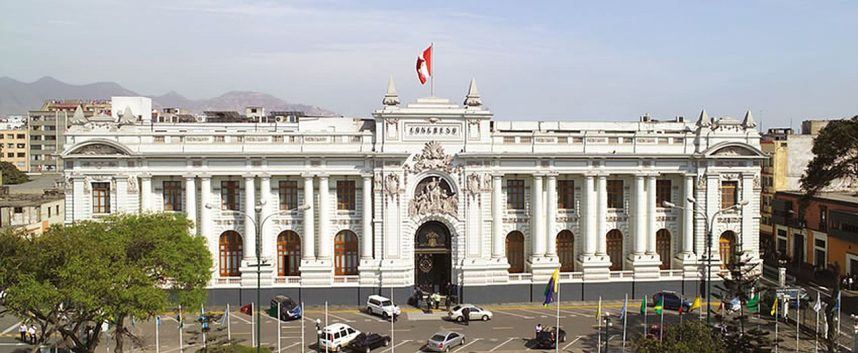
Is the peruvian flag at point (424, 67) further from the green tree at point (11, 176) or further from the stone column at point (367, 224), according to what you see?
the green tree at point (11, 176)

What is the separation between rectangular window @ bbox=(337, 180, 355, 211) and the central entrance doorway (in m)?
5.60

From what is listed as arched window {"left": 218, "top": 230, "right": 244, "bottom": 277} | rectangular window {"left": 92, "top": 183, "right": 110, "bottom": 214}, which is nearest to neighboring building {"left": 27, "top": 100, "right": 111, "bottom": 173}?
rectangular window {"left": 92, "top": 183, "right": 110, "bottom": 214}

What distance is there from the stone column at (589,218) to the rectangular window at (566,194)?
1276mm

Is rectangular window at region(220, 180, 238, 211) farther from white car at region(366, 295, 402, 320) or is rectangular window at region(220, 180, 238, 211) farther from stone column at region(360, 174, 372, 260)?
white car at region(366, 295, 402, 320)

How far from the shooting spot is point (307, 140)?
195 feet

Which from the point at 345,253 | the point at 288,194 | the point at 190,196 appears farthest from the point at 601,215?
the point at 190,196

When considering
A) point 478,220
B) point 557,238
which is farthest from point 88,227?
point 557,238

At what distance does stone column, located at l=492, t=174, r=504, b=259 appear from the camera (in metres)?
60.1

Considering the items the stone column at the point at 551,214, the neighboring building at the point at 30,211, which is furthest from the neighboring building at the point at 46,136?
the stone column at the point at 551,214

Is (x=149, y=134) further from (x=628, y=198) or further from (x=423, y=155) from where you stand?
(x=628, y=198)

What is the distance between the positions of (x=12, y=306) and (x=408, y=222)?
29709 mm

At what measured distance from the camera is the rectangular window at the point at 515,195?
6162 centimetres

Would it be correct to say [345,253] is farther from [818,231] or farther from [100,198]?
[818,231]

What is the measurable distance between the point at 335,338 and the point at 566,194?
78.2ft
